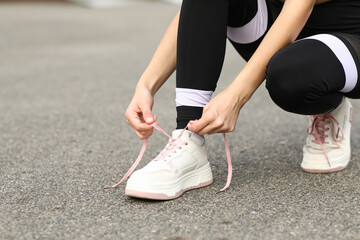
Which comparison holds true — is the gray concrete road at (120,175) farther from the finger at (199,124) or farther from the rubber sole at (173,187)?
the finger at (199,124)

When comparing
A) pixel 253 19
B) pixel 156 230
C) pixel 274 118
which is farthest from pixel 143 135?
pixel 274 118

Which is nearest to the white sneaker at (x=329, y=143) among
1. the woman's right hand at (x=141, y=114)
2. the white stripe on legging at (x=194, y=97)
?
the white stripe on legging at (x=194, y=97)

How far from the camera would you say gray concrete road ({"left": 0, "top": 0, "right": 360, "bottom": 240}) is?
1167 millimetres

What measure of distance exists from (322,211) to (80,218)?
53 cm

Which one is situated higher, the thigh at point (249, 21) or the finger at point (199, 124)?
the thigh at point (249, 21)

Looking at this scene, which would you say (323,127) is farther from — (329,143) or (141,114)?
(141,114)

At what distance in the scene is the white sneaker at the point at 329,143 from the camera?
1539 millimetres

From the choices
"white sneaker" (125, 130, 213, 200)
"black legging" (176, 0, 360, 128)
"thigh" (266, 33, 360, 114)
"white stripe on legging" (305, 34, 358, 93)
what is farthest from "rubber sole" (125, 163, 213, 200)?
"white stripe on legging" (305, 34, 358, 93)

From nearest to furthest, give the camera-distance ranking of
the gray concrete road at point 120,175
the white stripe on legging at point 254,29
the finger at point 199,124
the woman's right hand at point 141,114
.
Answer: the gray concrete road at point 120,175 → the finger at point 199,124 → the woman's right hand at point 141,114 → the white stripe on legging at point 254,29

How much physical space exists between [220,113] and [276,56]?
0.18 meters

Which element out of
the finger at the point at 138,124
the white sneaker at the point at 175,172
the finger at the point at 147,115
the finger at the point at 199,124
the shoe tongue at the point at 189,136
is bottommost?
the white sneaker at the point at 175,172

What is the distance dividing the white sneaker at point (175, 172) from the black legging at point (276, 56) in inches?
2.2

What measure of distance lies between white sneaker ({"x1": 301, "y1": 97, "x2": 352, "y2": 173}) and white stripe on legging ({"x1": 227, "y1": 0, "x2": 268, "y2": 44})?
0.97 feet

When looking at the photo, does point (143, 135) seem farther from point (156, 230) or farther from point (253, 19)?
point (253, 19)
